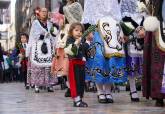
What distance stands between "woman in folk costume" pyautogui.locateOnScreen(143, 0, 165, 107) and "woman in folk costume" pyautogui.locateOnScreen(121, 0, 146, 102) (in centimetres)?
61

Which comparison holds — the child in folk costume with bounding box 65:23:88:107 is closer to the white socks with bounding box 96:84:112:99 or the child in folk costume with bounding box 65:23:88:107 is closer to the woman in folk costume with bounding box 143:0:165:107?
the white socks with bounding box 96:84:112:99

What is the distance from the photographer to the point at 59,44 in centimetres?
1044

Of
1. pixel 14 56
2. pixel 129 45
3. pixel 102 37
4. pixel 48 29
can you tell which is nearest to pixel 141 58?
pixel 129 45

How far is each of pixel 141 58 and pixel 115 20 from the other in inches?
30.4

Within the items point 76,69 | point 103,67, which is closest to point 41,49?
point 103,67

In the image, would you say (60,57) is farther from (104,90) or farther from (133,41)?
(104,90)

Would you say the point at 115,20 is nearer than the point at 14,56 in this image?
Yes

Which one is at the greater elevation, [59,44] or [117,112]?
[59,44]

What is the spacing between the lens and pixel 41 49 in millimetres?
11742

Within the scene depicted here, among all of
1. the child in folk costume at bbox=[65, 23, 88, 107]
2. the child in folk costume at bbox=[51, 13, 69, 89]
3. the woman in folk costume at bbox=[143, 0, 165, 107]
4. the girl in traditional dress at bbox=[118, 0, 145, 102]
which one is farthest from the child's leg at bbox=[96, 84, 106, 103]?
the child in folk costume at bbox=[51, 13, 69, 89]

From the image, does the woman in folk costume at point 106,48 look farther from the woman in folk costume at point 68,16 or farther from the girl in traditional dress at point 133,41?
the woman in folk costume at point 68,16

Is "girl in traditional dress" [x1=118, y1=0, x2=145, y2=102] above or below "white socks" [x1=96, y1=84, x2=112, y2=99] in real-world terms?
above

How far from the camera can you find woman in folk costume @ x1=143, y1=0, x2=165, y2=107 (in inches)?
268

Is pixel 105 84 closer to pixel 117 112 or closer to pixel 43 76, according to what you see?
pixel 117 112
